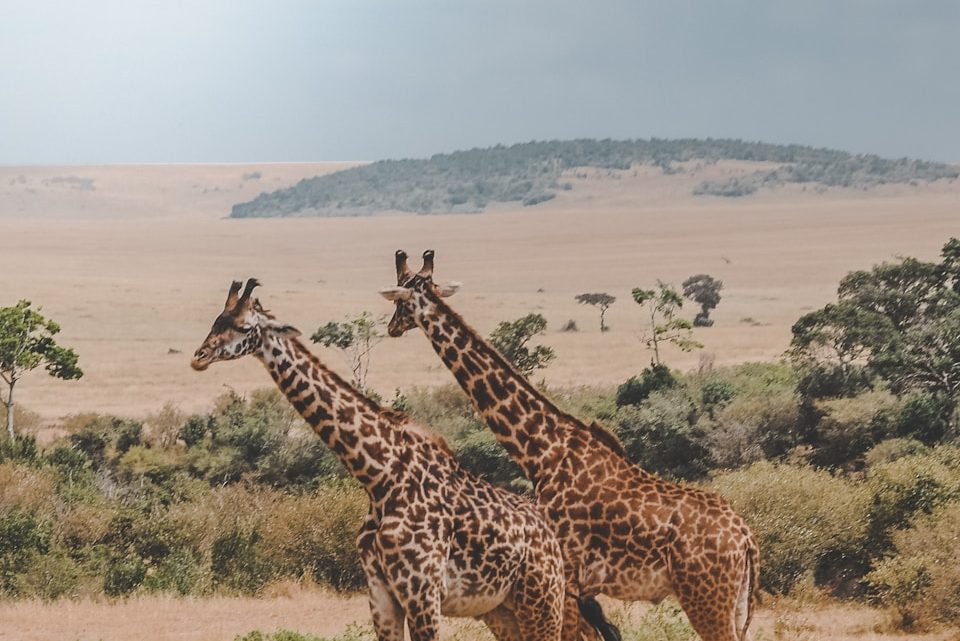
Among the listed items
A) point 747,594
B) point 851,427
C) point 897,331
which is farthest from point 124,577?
point 897,331

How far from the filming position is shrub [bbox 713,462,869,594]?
20594mm

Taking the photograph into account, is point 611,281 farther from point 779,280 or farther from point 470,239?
point 470,239

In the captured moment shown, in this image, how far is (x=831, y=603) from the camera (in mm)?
20406

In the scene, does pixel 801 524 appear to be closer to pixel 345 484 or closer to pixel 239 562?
pixel 345 484

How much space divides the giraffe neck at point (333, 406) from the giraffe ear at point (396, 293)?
2.02 feet

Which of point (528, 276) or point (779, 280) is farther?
point (528, 276)

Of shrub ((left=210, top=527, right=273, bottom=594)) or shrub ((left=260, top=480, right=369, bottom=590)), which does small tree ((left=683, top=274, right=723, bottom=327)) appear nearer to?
shrub ((left=210, top=527, right=273, bottom=594))

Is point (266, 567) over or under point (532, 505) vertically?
under

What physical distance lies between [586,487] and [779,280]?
86.8 m

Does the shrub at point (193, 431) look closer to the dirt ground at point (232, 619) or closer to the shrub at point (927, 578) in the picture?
the dirt ground at point (232, 619)

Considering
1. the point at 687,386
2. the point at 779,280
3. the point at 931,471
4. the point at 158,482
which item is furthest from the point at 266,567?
the point at 779,280

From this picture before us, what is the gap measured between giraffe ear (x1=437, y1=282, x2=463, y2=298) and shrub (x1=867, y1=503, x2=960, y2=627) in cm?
1084

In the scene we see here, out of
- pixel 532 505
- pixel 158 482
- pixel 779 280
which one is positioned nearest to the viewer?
pixel 532 505

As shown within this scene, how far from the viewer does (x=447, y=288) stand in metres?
9.27
